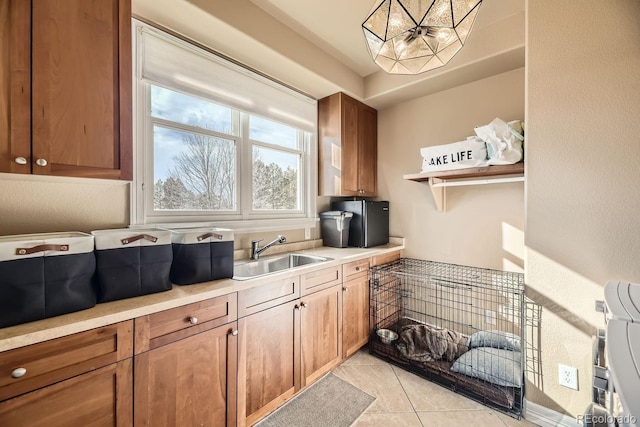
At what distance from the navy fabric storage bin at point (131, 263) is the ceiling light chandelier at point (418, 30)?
1.47 meters

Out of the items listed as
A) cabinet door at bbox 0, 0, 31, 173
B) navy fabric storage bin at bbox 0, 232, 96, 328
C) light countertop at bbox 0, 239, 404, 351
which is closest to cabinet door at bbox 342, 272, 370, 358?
light countertop at bbox 0, 239, 404, 351

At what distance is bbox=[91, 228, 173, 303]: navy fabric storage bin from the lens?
45.1 inches

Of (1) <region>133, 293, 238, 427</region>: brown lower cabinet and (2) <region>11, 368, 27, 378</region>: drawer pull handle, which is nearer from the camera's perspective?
(2) <region>11, 368, 27, 378</region>: drawer pull handle

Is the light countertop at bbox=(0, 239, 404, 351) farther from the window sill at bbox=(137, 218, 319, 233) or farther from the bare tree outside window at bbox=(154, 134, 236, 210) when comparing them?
the bare tree outside window at bbox=(154, 134, 236, 210)

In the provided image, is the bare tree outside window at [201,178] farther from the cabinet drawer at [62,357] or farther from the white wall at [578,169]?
the white wall at [578,169]

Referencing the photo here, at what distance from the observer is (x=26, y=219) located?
1278 mm

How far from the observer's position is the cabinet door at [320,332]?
1.83 m

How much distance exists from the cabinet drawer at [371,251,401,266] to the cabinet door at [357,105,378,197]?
707mm

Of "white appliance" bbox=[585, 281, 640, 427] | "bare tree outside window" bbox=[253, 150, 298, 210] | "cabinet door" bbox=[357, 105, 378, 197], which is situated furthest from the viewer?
"cabinet door" bbox=[357, 105, 378, 197]

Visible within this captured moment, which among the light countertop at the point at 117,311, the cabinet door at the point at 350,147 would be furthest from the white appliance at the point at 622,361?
the cabinet door at the point at 350,147

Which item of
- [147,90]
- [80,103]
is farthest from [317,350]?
[147,90]

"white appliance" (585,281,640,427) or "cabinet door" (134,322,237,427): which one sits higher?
"white appliance" (585,281,640,427)

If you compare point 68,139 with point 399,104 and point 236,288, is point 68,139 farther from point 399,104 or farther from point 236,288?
point 399,104

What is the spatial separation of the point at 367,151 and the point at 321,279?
1.65 m
